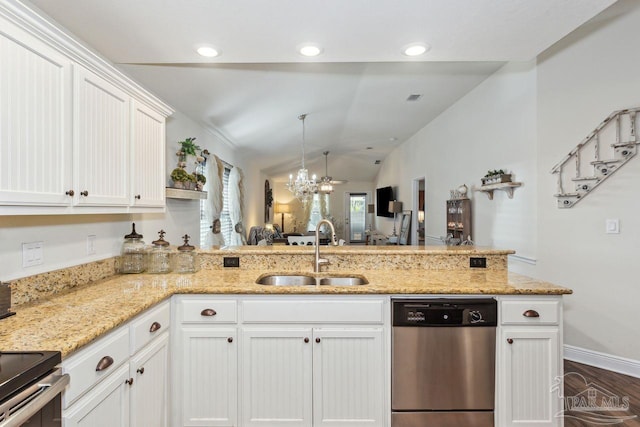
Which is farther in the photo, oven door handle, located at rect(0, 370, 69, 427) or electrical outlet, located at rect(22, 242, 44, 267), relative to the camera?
electrical outlet, located at rect(22, 242, 44, 267)

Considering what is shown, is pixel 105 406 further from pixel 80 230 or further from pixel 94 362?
pixel 80 230

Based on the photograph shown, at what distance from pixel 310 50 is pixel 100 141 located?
1.38 meters

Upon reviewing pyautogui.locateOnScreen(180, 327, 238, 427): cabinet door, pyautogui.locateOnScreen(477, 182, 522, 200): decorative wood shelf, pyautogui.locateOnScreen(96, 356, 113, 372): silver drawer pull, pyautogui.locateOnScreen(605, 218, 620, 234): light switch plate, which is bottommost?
pyautogui.locateOnScreen(180, 327, 238, 427): cabinet door

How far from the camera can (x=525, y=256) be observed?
343 cm

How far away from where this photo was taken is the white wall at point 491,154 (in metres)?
3.37

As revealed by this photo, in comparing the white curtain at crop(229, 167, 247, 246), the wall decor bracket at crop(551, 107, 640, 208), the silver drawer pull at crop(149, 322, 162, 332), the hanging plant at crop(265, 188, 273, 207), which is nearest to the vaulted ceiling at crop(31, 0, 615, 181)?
the wall decor bracket at crop(551, 107, 640, 208)

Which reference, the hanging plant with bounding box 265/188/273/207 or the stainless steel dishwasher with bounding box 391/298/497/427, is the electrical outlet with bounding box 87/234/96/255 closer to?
the stainless steel dishwasher with bounding box 391/298/497/427

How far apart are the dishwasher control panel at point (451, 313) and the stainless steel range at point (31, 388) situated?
1.59 meters

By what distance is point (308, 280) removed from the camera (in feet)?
8.07

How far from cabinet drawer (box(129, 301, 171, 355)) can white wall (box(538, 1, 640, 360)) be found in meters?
3.31

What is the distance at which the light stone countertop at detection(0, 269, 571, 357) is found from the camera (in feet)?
4.23

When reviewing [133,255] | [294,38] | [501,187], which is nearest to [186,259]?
[133,255]

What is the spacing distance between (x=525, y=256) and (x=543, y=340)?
1731mm

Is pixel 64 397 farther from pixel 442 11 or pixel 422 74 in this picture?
pixel 422 74
